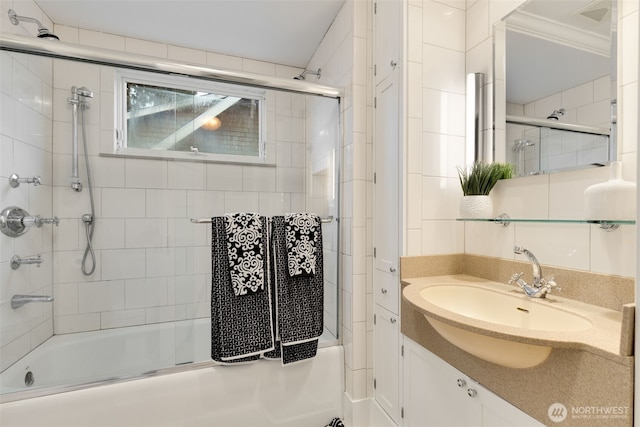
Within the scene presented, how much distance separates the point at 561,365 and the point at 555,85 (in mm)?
1046

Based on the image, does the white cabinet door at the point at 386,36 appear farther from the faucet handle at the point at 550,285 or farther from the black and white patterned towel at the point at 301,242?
the faucet handle at the point at 550,285

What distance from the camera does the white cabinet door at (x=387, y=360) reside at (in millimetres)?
1461

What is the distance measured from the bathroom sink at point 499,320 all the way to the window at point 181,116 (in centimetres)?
146

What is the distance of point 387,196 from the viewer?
60.2 inches

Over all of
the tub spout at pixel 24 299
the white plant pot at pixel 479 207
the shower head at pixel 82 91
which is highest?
the shower head at pixel 82 91

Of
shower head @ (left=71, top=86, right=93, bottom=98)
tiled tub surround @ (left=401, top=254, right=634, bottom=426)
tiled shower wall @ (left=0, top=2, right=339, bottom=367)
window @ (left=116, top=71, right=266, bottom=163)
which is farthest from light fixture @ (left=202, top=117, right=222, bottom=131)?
tiled tub surround @ (left=401, top=254, right=634, bottom=426)

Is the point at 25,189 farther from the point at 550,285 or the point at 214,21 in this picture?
the point at 550,285

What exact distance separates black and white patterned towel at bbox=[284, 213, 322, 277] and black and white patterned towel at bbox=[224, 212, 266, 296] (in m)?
0.16

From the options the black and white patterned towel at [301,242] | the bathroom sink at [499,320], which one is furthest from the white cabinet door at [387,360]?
the black and white patterned towel at [301,242]

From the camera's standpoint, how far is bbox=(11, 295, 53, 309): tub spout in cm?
148

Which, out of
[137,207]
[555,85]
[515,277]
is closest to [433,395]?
[515,277]

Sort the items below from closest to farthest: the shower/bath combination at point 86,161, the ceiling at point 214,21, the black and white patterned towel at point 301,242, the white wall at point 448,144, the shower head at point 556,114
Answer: the shower head at point 556,114 < the white wall at point 448,144 < the black and white patterned towel at point 301,242 < the shower/bath combination at point 86,161 < the ceiling at point 214,21

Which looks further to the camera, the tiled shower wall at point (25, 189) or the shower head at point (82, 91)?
the shower head at point (82, 91)

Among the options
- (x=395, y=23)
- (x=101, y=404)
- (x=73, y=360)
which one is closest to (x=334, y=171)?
(x=395, y=23)
